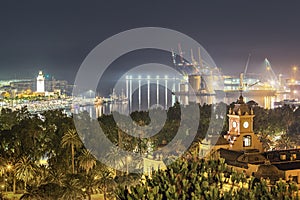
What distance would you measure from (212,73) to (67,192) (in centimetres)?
11292

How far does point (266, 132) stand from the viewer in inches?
1158

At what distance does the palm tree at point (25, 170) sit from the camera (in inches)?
727

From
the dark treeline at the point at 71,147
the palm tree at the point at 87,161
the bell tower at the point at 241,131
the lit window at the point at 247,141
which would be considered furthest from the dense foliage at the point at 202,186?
the lit window at the point at 247,141

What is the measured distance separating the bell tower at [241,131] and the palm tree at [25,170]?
27.2 ft

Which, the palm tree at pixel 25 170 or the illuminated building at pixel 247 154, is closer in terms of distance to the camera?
the illuminated building at pixel 247 154

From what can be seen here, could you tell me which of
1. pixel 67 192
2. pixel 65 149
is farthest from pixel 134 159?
pixel 67 192

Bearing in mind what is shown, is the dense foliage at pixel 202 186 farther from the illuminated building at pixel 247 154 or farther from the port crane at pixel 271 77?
the port crane at pixel 271 77

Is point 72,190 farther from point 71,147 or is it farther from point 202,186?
point 202,186

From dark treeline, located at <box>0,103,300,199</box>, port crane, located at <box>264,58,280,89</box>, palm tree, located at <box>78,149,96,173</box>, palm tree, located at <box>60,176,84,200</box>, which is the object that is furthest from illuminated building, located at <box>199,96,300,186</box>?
port crane, located at <box>264,58,280,89</box>

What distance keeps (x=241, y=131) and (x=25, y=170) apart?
9.35 metres

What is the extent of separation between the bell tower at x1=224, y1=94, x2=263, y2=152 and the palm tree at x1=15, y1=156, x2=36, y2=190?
27.2 ft

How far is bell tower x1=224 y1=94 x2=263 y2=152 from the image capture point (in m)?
22.0

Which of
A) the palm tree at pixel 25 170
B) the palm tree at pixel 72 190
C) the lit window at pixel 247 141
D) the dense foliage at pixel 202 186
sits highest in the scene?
the lit window at pixel 247 141

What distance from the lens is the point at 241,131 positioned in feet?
73.3
